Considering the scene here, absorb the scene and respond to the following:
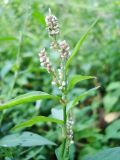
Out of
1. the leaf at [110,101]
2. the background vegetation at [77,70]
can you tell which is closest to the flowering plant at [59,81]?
the background vegetation at [77,70]

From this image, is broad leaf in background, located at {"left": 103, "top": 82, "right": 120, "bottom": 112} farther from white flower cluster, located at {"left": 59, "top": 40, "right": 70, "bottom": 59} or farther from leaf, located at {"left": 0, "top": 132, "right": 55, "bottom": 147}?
white flower cluster, located at {"left": 59, "top": 40, "right": 70, "bottom": 59}

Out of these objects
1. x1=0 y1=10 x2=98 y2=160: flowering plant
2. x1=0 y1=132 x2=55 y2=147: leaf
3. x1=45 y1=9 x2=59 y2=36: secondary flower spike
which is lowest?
x1=0 y1=132 x2=55 y2=147: leaf

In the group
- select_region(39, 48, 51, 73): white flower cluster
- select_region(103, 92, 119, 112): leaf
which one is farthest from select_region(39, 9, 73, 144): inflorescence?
select_region(103, 92, 119, 112): leaf

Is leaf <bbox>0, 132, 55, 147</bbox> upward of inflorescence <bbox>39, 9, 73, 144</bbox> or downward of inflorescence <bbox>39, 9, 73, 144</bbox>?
downward

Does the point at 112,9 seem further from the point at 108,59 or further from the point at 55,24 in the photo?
the point at 55,24

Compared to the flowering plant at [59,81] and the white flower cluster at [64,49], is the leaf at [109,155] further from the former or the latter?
the white flower cluster at [64,49]

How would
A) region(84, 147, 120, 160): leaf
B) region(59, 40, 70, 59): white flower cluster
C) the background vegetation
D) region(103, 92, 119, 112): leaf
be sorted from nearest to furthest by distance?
region(59, 40, 70, 59): white flower cluster < region(84, 147, 120, 160): leaf < the background vegetation < region(103, 92, 119, 112): leaf

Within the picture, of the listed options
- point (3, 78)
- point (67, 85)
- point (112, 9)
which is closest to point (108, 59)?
point (112, 9)

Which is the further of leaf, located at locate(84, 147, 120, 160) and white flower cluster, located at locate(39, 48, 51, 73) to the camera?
leaf, located at locate(84, 147, 120, 160)
